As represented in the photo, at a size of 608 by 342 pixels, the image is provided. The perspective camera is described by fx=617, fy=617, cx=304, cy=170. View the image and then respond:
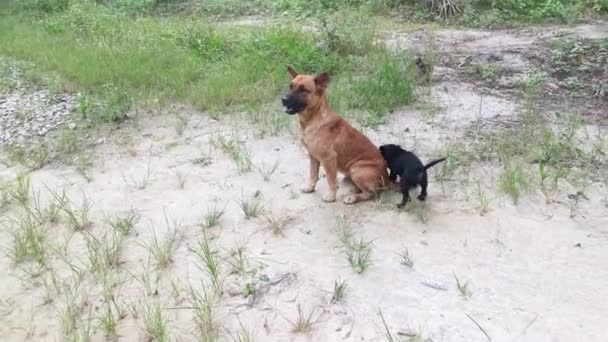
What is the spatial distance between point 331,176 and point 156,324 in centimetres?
189

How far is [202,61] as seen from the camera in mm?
8500

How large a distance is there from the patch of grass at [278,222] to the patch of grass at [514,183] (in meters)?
1.81

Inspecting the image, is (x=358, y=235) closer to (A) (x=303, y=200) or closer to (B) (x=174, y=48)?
(A) (x=303, y=200)

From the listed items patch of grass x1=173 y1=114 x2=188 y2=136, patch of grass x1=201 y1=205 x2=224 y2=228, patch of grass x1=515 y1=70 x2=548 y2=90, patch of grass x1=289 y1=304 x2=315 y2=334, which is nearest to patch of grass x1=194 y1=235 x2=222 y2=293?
patch of grass x1=201 y1=205 x2=224 y2=228

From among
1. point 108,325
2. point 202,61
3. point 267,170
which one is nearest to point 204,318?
point 108,325

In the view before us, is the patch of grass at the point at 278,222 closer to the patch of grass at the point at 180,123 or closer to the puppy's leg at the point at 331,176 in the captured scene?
the puppy's leg at the point at 331,176

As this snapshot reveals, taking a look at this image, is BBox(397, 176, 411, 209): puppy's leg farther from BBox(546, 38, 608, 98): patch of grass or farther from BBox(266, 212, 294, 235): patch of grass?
BBox(546, 38, 608, 98): patch of grass

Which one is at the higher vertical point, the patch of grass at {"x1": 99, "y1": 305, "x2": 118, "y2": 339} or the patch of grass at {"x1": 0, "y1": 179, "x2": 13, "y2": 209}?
the patch of grass at {"x1": 0, "y1": 179, "x2": 13, "y2": 209}

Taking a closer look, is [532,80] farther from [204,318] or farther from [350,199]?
[204,318]

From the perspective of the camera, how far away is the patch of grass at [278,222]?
474cm

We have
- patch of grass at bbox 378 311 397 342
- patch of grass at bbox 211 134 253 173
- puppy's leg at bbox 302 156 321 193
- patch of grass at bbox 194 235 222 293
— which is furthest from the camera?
patch of grass at bbox 211 134 253 173

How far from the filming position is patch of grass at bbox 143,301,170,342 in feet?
12.2

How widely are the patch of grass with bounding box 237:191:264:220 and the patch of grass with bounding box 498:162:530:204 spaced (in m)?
2.02

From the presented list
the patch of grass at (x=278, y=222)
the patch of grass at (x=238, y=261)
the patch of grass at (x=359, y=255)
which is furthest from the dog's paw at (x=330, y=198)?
the patch of grass at (x=238, y=261)
